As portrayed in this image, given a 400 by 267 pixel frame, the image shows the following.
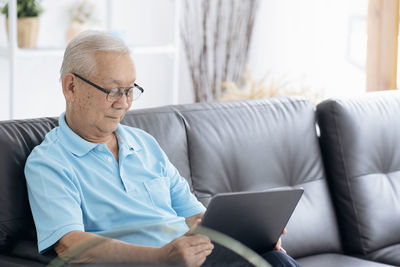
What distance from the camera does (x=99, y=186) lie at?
173cm

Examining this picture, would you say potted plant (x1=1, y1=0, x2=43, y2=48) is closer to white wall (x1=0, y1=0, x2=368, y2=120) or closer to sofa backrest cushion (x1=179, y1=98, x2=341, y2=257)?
white wall (x1=0, y1=0, x2=368, y2=120)

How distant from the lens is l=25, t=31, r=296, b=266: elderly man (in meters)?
1.60

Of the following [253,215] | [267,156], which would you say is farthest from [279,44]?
[253,215]

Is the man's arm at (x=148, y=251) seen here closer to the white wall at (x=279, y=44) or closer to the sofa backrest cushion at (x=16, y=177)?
the sofa backrest cushion at (x=16, y=177)

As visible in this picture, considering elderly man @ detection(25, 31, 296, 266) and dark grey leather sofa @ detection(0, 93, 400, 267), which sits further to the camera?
dark grey leather sofa @ detection(0, 93, 400, 267)

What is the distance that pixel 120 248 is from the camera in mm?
951

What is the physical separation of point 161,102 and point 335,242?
2.53 meters

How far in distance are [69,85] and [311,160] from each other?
107cm

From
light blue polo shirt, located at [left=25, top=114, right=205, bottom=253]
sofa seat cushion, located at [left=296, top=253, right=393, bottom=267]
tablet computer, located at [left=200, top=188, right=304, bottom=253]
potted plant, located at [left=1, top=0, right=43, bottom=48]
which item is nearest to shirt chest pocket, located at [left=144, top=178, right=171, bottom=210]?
light blue polo shirt, located at [left=25, top=114, right=205, bottom=253]

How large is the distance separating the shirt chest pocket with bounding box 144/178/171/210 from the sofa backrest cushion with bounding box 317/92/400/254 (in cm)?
87

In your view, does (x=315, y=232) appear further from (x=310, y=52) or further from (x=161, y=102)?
(x=161, y=102)

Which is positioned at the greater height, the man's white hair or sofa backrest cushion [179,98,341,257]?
the man's white hair

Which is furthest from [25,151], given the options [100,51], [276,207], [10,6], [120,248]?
[10,6]

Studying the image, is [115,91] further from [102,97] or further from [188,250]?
[188,250]
